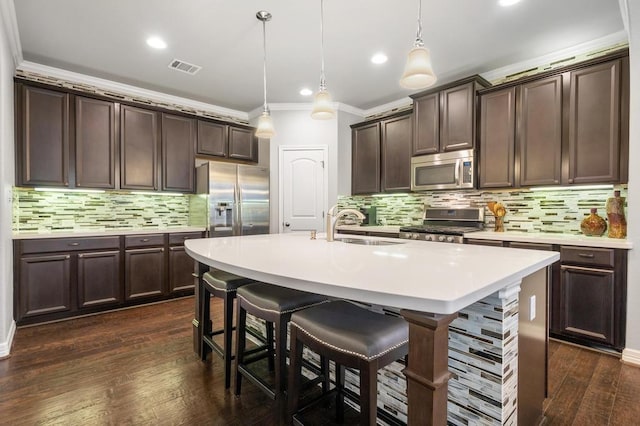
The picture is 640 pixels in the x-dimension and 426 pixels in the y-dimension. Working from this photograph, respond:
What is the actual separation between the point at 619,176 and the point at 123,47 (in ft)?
15.0

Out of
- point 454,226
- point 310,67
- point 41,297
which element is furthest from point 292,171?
point 41,297

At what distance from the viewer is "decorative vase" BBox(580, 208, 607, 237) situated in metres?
2.78

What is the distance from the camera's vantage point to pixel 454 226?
12.4ft

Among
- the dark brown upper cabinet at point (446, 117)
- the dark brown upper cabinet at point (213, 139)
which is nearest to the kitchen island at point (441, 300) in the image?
the dark brown upper cabinet at point (446, 117)

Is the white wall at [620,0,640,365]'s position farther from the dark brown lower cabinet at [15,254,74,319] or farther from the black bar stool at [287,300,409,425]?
the dark brown lower cabinet at [15,254,74,319]

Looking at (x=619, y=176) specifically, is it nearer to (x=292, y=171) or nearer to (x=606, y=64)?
(x=606, y=64)

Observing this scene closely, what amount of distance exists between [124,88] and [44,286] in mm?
2462

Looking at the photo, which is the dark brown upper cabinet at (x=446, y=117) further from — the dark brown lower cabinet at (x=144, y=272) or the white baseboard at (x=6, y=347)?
the white baseboard at (x=6, y=347)

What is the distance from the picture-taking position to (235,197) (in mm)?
4191

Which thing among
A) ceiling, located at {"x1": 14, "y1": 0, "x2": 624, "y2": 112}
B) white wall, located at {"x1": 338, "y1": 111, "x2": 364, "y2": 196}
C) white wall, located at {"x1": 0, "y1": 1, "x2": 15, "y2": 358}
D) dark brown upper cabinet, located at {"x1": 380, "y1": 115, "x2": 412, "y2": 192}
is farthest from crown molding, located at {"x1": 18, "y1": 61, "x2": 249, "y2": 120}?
dark brown upper cabinet, located at {"x1": 380, "y1": 115, "x2": 412, "y2": 192}

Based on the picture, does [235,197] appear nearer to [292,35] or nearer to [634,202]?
[292,35]

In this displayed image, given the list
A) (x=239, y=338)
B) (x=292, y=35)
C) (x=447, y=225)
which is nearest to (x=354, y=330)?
(x=239, y=338)

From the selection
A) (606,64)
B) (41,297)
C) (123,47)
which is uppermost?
(123,47)

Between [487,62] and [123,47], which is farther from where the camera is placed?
[487,62]
